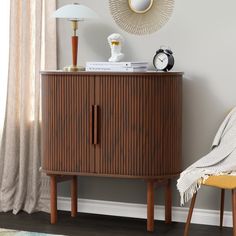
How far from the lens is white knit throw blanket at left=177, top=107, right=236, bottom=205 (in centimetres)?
343

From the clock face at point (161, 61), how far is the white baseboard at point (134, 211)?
94 centimetres

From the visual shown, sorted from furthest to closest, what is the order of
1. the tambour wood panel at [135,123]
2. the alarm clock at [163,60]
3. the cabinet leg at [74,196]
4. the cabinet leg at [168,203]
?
the cabinet leg at [74,196], the cabinet leg at [168,203], the alarm clock at [163,60], the tambour wood panel at [135,123]

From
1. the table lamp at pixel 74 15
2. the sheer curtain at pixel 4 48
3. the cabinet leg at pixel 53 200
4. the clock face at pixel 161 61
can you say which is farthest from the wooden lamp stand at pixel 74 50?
the cabinet leg at pixel 53 200

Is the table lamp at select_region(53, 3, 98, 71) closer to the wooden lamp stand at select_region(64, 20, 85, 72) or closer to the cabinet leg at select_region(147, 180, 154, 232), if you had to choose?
the wooden lamp stand at select_region(64, 20, 85, 72)

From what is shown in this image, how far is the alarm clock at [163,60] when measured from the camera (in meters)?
3.96

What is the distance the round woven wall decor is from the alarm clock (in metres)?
0.24

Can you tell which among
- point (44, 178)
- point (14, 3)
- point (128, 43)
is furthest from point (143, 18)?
point (44, 178)

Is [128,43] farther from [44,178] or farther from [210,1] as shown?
[44,178]

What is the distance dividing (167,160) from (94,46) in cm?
99

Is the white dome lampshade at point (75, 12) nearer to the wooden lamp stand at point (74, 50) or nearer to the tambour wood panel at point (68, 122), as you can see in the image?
the wooden lamp stand at point (74, 50)

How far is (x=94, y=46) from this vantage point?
4.34 meters

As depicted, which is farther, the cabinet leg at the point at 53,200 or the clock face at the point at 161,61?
the cabinet leg at the point at 53,200

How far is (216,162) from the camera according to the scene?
142 inches

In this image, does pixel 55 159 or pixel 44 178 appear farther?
pixel 44 178
